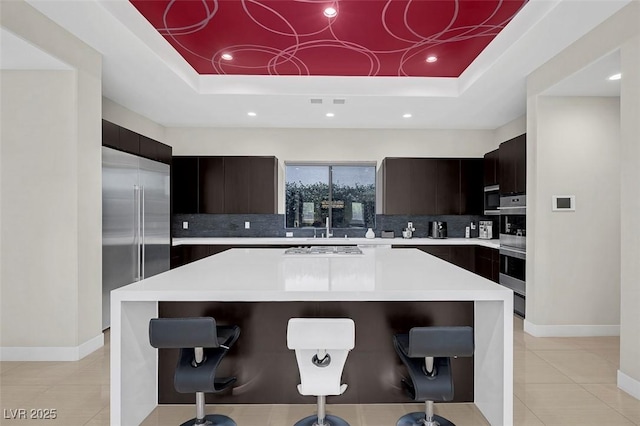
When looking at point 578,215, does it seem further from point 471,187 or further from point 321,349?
point 321,349

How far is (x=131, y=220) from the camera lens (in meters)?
4.02

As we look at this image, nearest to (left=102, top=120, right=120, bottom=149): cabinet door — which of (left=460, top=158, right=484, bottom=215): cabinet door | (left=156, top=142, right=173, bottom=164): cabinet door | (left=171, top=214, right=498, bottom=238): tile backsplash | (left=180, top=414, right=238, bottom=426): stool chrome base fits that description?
(left=156, top=142, right=173, bottom=164): cabinet door

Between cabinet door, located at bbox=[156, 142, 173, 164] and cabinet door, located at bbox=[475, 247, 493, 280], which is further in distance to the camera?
cabinet door, located at bbox=[475, 247, 493, 280]

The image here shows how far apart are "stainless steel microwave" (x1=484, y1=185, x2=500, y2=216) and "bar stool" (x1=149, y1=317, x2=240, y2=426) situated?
14.5 feet

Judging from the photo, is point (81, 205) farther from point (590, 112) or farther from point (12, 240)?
point (590, 112)

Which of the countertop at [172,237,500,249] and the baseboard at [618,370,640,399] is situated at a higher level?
the countertop at [172,237,500,249]

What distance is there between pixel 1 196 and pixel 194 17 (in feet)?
7.17

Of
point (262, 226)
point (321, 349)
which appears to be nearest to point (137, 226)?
point (262, 226)

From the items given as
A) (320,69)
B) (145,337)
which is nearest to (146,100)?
(320,69)

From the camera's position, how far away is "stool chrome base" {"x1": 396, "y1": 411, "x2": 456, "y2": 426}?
6.88 ft

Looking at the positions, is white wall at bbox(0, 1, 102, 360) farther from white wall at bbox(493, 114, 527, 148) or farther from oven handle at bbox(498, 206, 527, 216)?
white wall at bbox(493, 114, 527, 148)

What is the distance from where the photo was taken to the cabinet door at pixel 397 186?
18.7 ft

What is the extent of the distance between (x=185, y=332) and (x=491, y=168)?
16.0ft

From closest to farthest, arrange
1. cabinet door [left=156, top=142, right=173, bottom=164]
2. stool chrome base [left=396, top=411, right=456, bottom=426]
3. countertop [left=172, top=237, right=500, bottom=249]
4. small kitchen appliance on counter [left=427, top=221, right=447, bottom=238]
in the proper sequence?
1. stool chrome base [left=396, top=411, right=456, bottom=426]
2. cabinet door [left=156, top=142, right=173, bottom=164]
3. countertop [left=172, top=237, right=500, bottom=249]
4. small kitchen appliance on counter [left=427, top=221, right=447, bottom=238]
